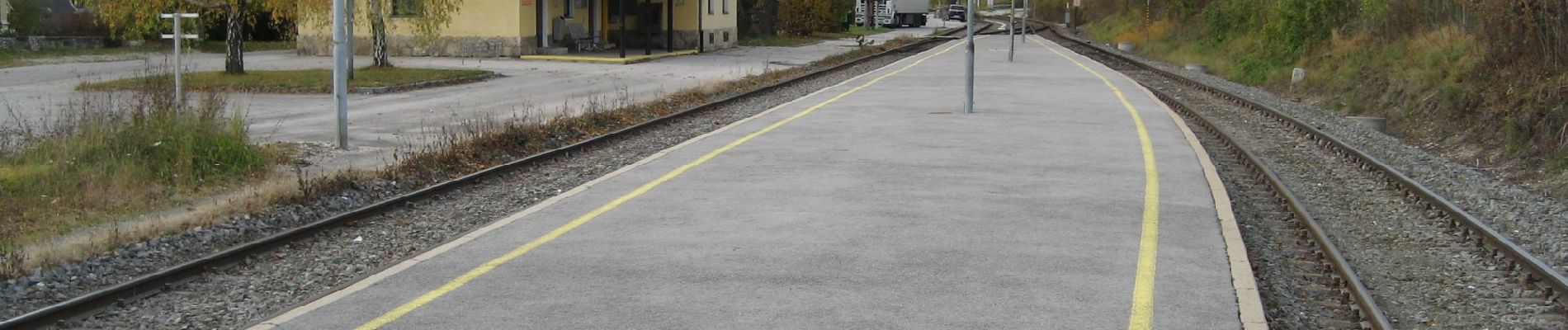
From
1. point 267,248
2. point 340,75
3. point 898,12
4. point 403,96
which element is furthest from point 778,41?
point 267,248

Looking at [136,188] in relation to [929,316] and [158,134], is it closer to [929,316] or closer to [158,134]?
[158,134]

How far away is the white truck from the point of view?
300 ft

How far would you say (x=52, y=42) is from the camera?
39250 millimetres

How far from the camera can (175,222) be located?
10320 millimetres

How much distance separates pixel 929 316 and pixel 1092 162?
24.4ft

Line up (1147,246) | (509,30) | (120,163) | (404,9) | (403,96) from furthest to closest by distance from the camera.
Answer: (404,9)
(509,30)
(403,96)
(120,163)
(1147,246)

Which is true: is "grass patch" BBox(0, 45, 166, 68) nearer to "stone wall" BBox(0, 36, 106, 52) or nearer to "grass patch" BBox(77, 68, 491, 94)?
"stone wall" BBox(0, 36, 106, 52)

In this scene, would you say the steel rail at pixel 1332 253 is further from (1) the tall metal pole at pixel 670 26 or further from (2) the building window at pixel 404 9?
(1) the tall metal pole at pixel 670 26

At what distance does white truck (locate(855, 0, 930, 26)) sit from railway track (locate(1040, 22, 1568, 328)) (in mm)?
75020

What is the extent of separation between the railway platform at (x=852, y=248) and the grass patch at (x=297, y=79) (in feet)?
40.1

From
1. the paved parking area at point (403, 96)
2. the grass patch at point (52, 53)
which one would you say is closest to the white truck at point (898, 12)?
the paved parking area at point (403, 96)

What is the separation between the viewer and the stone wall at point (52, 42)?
37.9 metres

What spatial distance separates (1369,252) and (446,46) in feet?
109

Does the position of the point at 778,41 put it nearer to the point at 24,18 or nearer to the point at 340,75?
the point at 24,18
